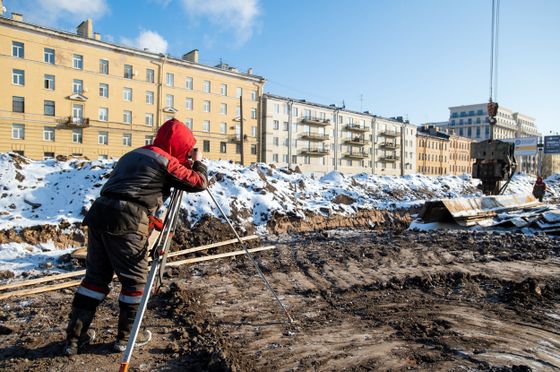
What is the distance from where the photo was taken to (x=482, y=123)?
102 meters

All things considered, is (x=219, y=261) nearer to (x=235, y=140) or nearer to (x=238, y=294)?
(x=238, y=294)

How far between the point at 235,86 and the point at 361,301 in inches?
1654

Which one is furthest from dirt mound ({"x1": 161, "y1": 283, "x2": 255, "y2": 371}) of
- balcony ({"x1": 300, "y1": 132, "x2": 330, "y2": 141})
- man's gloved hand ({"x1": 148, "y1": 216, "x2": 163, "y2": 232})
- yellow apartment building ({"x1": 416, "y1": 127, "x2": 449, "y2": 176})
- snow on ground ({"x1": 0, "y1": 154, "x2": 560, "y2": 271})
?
yellow apartment building ({"x1": 416, "y1": 127, "x2": 449, "y2": 176})

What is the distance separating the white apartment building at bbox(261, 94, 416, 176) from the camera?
1860 inches

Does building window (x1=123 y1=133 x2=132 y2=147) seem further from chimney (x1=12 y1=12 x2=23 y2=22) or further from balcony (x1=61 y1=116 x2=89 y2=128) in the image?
chimney (x1=12 y1=12 x2=23 y2=22)

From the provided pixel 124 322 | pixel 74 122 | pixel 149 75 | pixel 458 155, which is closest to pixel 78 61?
pixel 74 122

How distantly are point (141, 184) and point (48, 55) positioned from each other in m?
36.6

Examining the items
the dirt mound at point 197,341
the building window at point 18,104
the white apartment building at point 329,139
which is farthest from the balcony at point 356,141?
the dirt mound at point 197,341

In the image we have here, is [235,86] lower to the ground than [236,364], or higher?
higher

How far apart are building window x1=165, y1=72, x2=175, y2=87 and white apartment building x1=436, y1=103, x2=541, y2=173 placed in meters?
80.0

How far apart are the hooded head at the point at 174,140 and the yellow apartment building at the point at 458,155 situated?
80097 mm

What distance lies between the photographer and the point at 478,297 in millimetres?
4785

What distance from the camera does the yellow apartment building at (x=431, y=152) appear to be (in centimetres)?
6844

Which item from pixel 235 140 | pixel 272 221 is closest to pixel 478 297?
pixel 272 221
